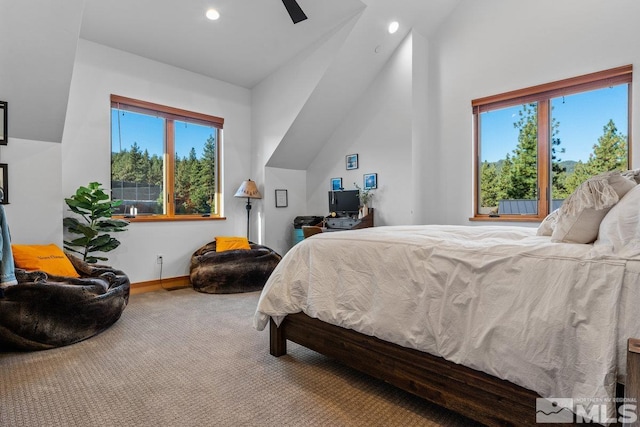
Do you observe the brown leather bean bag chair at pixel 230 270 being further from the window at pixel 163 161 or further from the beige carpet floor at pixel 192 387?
the beige carpet floor at pixel 192 387

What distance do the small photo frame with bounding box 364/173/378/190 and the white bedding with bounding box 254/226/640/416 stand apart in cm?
274

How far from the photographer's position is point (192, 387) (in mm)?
1851

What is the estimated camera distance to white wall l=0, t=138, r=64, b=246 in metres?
3.02

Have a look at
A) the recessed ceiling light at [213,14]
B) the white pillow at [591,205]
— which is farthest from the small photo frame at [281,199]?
the white pillow at [591,205]

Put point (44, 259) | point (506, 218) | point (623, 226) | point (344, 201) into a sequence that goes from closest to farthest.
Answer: point (623, 226)
point (44, 259)
point (506, 218)
point (344, 201)

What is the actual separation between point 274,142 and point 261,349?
10.8 feet

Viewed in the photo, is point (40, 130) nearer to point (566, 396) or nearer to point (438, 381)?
point (438, 381)

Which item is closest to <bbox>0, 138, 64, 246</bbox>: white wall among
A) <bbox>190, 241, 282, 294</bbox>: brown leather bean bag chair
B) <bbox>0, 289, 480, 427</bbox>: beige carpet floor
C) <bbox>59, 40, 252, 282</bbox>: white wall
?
<bbox>59, 40, 252, 282</bbox>: white wall

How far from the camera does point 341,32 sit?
13.1 ft

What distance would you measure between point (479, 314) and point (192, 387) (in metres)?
1.55

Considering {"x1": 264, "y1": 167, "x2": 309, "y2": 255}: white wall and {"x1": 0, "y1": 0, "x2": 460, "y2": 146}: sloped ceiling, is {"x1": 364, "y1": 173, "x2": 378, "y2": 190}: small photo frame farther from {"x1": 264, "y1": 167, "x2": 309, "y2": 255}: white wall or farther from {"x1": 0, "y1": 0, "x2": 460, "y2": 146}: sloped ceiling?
{"x1": 264, "y1": 167, "x2": 309, "y2": 255}: white wall

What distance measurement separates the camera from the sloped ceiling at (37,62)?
2.49 metres

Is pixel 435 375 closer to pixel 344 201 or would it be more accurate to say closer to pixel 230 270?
pixel 230 270

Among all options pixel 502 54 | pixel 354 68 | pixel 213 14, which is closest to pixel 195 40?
pixel 213 14
